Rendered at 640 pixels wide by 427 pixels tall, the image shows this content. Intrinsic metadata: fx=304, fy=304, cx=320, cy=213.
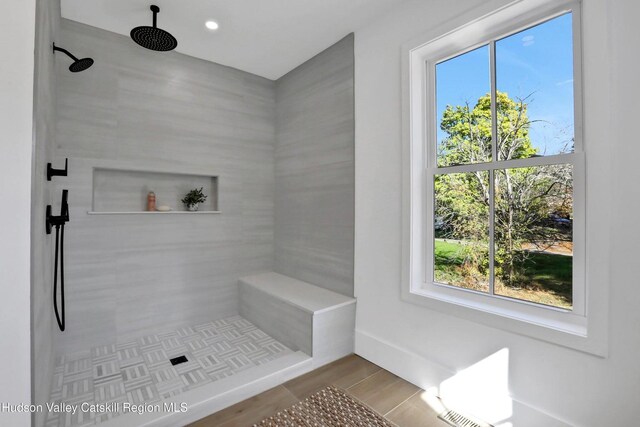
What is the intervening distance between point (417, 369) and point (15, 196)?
2.13 m

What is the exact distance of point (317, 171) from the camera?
2820 millimetres

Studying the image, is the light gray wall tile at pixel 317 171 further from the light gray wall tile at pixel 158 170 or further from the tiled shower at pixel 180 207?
the light gray wall tile at pixel 158 170

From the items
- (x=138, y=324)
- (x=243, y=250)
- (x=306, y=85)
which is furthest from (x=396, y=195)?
(x=138, y=324)

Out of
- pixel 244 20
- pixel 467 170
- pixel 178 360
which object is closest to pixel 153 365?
pixel 178 360

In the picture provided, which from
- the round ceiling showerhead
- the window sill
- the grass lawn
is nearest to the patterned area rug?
the window sill

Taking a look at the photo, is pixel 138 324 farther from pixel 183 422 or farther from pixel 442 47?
pixel 442 47

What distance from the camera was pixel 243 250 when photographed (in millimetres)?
3141

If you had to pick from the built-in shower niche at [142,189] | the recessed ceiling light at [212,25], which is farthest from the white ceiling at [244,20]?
the built-in shower niche at [142,189]

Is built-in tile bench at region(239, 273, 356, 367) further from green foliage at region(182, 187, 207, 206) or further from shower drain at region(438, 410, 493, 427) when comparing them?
green foliage at region(182, 187, 207, 206)

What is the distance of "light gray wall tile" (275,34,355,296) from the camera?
2.54 meters

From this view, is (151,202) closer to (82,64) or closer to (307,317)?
(82,64)

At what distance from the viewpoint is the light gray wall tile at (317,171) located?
2535 millimetres

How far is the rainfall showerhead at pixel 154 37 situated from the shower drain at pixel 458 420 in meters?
2.97

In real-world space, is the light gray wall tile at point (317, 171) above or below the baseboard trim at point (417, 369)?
above
